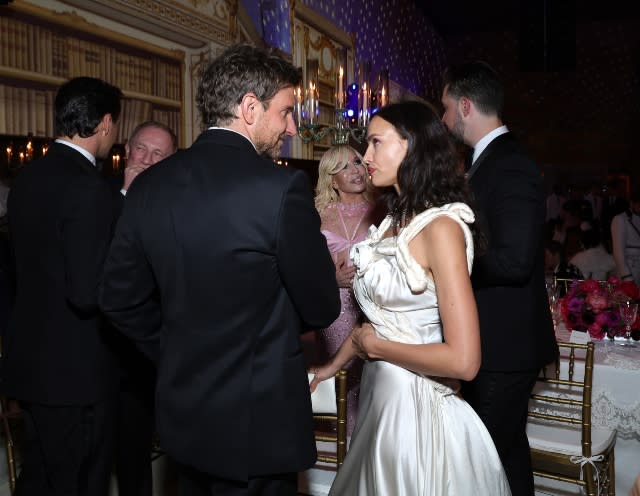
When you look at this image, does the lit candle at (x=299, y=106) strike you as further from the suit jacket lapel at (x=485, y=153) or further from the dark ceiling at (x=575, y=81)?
the dark ceiling at (x=575, y=81)

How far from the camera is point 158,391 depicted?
1.58m

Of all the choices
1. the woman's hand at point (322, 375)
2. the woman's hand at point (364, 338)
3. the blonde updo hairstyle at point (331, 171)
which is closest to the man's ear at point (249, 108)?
the woman's hand at point (364, 338)

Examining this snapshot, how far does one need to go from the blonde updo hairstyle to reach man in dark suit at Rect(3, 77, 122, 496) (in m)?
1.78

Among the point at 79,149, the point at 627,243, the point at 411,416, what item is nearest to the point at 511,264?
the point at 411,416

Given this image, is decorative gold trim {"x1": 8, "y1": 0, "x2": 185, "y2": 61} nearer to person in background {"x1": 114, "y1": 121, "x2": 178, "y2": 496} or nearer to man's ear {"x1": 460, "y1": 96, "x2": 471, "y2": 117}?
person in background {"x1": 114, "y1": 121, "x2": 178, "y2": 496}

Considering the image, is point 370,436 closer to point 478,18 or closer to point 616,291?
point 616,291

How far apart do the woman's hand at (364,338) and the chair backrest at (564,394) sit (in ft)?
3.64

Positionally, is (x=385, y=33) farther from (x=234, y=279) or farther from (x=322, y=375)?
(x=234, y=279)

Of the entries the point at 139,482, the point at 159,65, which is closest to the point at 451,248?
the point at 139,482

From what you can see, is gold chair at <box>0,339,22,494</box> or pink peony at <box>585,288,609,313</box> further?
pink peony at <box>585,288,609,313</box>

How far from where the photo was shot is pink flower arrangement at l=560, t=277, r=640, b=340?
2996 millimetres

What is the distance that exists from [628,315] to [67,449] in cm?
251

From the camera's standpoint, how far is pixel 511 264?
2.04m

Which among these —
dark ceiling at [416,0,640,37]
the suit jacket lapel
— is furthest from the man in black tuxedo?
dark ceiling at [416,0,640,37]
